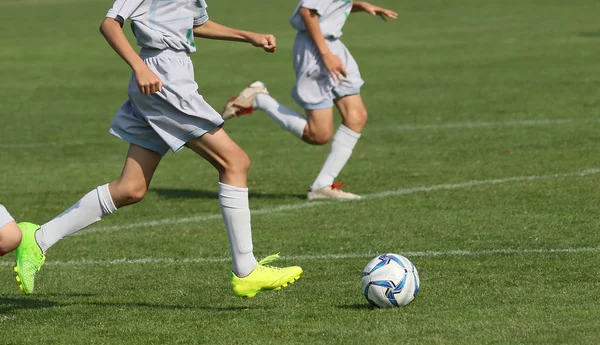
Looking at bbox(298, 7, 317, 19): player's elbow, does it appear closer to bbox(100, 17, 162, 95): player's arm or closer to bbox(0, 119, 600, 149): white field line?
bbox(100, 17, 162, 95): player's arm

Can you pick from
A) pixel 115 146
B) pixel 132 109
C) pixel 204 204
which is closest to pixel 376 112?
pixel 115 146

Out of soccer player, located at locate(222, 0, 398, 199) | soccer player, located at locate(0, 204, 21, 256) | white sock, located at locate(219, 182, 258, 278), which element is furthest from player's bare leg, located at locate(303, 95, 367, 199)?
soccer player, located at locate(0, 204, 21, 256)

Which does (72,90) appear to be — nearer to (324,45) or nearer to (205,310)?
(324,45)

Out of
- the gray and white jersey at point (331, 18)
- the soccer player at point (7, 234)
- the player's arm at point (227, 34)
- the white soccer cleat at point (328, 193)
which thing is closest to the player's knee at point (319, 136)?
the white soccer cleat at point (328, 193)

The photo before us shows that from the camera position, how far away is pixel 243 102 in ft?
35.2

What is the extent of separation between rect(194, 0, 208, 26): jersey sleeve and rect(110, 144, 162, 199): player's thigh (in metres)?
0.82

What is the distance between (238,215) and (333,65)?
11.8ft

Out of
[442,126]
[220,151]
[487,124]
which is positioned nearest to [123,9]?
[220,151]

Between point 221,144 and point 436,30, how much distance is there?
23.9 metres

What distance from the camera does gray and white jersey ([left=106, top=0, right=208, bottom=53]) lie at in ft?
20.4

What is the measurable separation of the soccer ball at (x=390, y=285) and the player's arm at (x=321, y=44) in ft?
12.4

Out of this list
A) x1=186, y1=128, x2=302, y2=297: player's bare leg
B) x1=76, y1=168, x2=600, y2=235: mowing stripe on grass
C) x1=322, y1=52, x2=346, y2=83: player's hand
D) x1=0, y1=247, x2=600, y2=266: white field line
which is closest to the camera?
x1=186, y1=128, x2=302, y2=297: player's bare leg

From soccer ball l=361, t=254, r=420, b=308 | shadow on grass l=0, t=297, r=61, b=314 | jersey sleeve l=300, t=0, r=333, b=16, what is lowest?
shadow on grass l=0, t=297, r=61, b=314

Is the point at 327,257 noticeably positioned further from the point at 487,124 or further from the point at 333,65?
the point at 487,124
